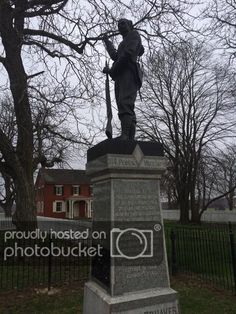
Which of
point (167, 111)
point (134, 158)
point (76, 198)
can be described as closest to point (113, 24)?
point (134, 158)

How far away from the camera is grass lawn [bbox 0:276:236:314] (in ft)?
23.9

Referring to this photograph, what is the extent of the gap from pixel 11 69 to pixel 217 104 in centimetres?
2101

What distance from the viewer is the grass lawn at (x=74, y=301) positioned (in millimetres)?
7273

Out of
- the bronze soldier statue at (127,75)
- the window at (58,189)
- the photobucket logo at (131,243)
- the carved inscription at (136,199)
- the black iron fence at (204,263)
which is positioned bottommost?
the black iron fence at (204,263)

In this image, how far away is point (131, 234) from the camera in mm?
5203

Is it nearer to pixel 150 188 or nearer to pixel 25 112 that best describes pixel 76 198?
pixel 25 112

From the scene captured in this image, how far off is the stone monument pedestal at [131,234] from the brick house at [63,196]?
50.7 metres

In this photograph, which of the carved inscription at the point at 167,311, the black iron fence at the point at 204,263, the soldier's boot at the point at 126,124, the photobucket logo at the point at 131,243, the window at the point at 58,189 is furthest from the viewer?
the window at the point at 58,189

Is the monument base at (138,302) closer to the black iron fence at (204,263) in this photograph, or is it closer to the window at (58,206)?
the black iron fence at (204,263)

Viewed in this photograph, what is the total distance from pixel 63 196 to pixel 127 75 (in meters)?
53.5

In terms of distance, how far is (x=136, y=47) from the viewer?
18.9 ft

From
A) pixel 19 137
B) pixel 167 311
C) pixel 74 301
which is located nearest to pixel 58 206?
pixel 19 137

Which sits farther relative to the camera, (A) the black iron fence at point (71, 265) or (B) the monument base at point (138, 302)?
(A) the black iron fence at point (71, 265)

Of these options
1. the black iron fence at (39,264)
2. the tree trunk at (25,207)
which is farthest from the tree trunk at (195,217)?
the tree trunk at (25,207)
